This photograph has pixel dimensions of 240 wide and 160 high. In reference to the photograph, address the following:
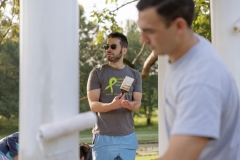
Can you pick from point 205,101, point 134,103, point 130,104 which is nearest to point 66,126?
point 205,101

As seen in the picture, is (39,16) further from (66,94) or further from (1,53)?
(1,53)

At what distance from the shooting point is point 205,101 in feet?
5.64

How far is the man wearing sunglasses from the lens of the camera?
15.5 ft

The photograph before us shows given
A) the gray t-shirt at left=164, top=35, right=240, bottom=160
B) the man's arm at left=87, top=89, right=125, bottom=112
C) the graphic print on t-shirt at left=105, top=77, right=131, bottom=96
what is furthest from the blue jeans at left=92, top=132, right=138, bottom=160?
the gray t-shirt at left=164, top=35, right=240, bottom=160

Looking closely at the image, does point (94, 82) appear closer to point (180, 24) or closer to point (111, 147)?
point (111, 147)

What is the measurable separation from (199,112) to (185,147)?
0.41 feet

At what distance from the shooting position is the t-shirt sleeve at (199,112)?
1712mm

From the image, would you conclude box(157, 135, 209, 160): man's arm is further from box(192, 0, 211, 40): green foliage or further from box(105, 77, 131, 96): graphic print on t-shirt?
box(192, 0, 211, 40): green foliage

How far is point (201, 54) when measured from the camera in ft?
6.09

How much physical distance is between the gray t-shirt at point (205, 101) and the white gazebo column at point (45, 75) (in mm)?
757

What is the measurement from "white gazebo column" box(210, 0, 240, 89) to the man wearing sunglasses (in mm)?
1081

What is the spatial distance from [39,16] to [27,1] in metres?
0.12

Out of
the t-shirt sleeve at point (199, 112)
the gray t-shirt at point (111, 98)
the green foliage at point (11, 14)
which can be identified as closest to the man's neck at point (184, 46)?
the t-shirt sleeve at point (199, 112)

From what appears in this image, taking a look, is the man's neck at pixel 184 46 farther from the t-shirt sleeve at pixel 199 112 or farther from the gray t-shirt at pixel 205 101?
the t-shirt sleeve at pixel 199 112
